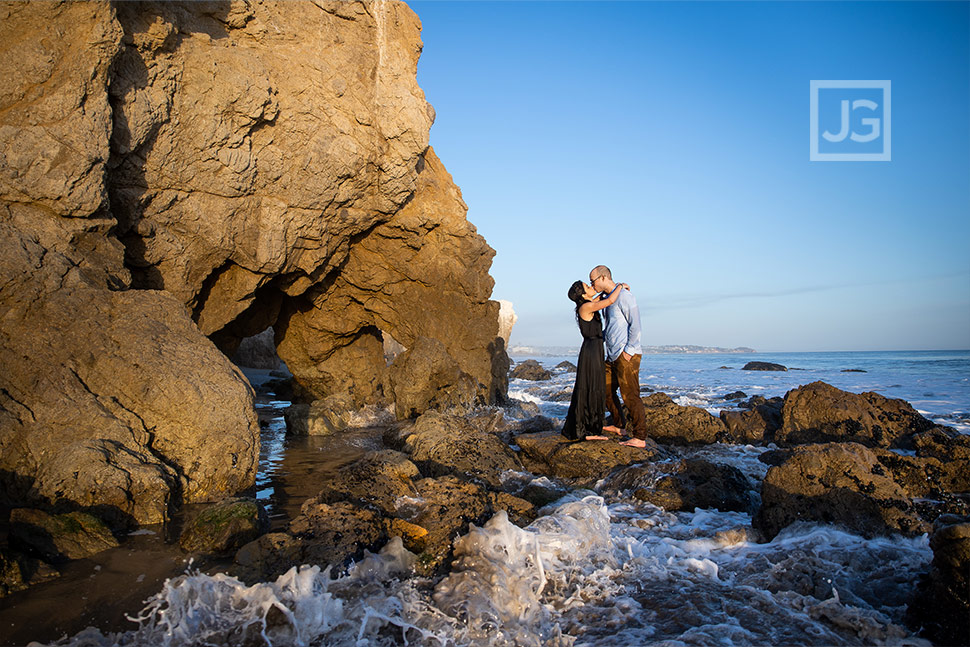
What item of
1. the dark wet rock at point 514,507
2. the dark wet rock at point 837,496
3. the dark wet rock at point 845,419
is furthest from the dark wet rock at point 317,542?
the dark wet rock at point 845,419

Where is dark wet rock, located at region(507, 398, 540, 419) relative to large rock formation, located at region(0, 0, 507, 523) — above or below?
below

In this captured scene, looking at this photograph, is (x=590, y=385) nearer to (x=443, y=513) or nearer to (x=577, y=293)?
(x=577, y=293)

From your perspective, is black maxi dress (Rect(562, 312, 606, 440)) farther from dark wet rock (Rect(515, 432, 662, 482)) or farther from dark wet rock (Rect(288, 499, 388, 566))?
dark wet rock (Rect(288, 499, 388, 566))

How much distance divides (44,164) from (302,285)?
536cm

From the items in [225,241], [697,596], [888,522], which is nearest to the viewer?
[697,596]

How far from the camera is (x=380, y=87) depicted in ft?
36.1

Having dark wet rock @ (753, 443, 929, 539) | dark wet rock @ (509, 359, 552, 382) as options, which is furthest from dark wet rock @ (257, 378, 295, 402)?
dark wet rock @ (509, 359, 552, 382)

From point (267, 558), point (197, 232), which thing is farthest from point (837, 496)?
point (197, 232)

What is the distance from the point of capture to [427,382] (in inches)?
523

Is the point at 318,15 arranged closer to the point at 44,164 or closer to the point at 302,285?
the point at 302,285

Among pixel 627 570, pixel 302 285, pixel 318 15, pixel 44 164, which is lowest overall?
pixel 627 570

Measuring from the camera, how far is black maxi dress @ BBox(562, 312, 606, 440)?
8133 mm

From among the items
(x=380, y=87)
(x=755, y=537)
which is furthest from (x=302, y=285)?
(x=755, y=537)

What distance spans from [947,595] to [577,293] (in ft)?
17.8
